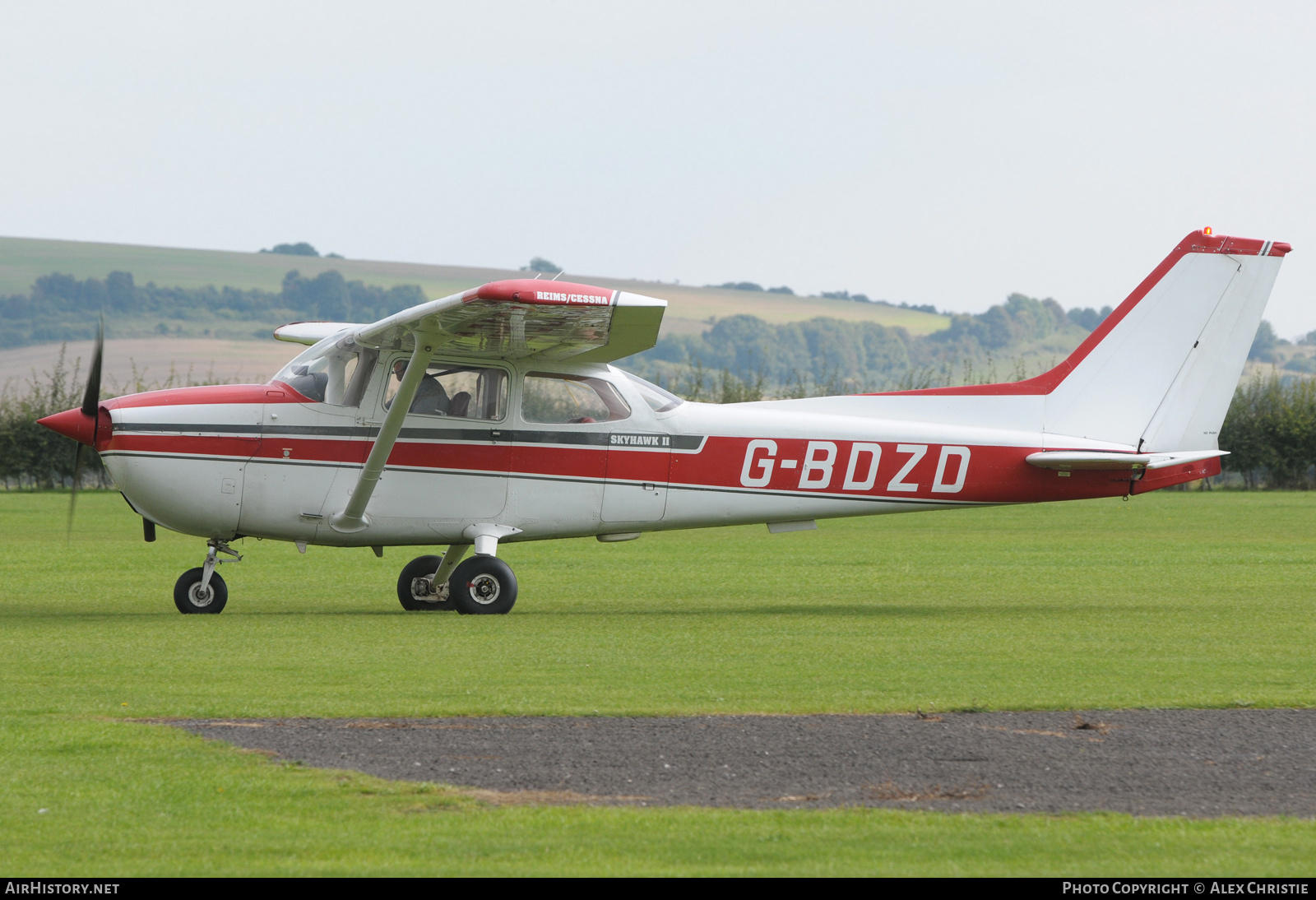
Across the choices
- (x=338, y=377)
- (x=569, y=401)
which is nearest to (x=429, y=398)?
(x=338, y=377)

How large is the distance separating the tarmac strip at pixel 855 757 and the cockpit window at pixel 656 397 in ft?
20.2

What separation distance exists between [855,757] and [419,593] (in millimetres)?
7759

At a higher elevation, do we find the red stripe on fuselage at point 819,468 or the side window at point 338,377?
the side window at point 338,377

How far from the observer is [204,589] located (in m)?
12.3

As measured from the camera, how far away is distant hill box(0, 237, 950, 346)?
445 ft

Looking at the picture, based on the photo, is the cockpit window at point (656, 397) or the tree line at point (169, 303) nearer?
the cockpit window at point (656, 397)

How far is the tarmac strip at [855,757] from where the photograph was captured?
5.57 meters

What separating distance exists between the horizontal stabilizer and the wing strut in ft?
19.2

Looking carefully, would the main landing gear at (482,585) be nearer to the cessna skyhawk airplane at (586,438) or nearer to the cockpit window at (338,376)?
the cessna skyhawk airplane at (586,438)

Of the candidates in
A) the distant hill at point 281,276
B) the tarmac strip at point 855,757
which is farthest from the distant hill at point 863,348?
the tarmac strip at point 855,757

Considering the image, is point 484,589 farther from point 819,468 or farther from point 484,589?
point 819,468

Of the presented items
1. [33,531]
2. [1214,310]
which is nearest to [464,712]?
[1214,310]

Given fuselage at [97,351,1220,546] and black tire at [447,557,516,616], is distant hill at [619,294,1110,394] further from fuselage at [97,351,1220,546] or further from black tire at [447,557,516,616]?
black tire at [447,557,516,616]

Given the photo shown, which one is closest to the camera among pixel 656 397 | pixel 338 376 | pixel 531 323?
pixel 531 323
